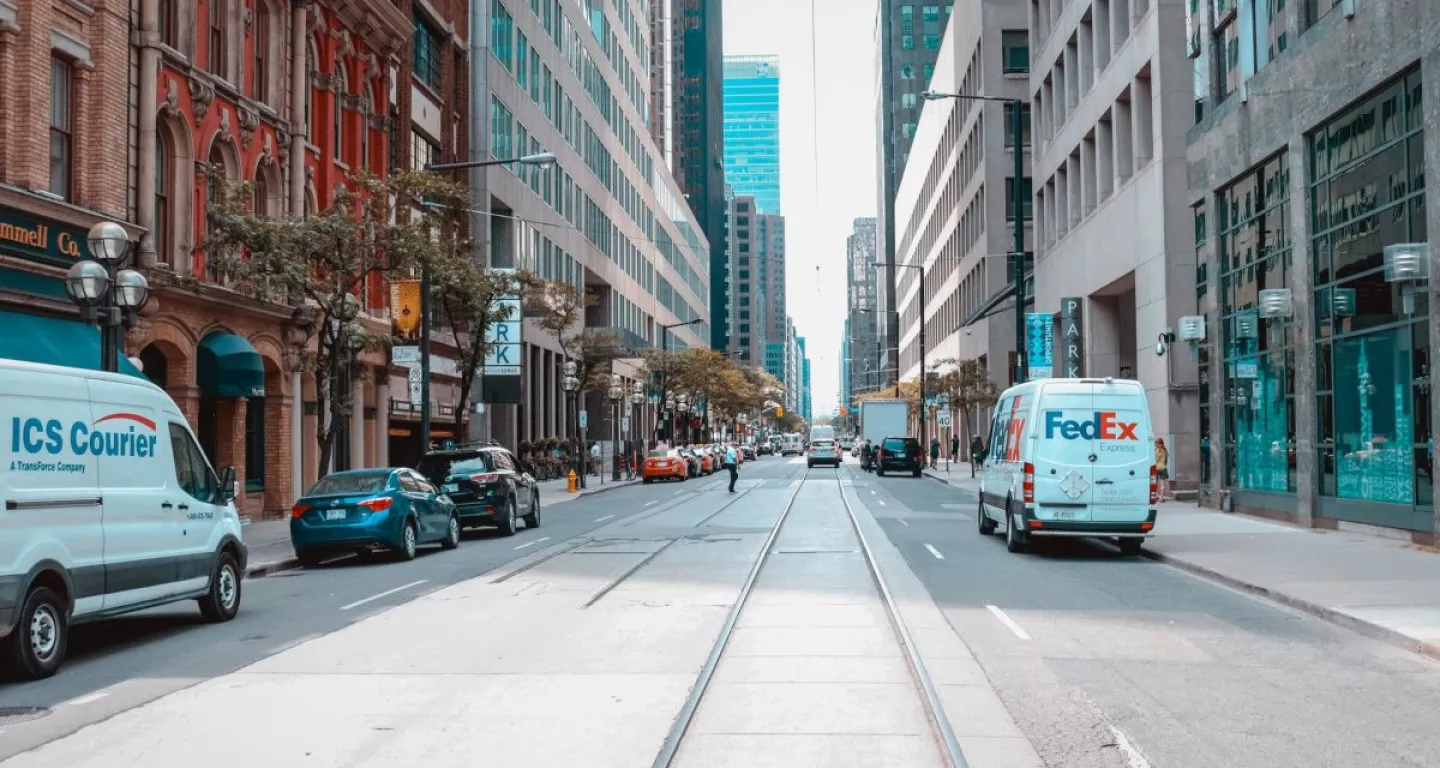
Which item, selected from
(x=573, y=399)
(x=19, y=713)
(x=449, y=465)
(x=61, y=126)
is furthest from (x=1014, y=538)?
(x=573, y=399)

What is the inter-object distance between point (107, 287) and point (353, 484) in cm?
502

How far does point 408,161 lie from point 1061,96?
23089 millimetres

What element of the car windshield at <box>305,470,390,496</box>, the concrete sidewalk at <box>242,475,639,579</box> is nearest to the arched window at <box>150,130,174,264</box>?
the concrete sidewalk at <box>242,475,639,579</box>

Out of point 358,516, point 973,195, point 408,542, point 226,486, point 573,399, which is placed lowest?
point 408,542

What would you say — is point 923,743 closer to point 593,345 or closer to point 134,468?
point 134,468

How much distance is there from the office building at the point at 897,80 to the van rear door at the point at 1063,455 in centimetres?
13771

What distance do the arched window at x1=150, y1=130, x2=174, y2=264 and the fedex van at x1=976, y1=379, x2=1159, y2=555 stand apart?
17.7 m

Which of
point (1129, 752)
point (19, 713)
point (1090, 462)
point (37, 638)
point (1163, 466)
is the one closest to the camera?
point (1129, 752)

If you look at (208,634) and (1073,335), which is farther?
(1073,335)

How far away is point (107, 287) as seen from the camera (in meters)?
17.5

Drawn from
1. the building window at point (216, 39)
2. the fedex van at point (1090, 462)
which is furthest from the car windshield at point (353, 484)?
the building window at point (216, 39)

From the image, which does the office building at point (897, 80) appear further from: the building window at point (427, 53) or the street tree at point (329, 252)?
the street tree at point (329, 252)

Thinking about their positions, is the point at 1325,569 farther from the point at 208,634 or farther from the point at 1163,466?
the point at 1163,466

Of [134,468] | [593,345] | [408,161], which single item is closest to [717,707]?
[134,468]
